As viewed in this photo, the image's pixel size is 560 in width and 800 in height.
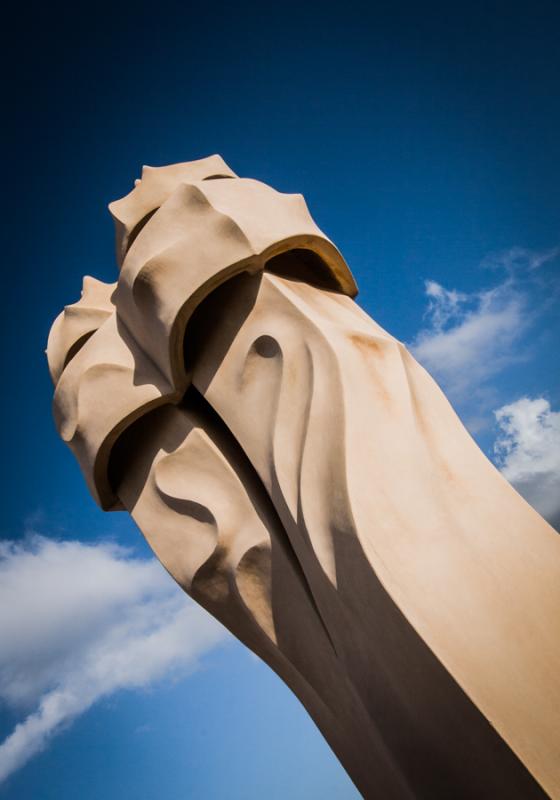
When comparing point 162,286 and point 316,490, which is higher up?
point 162,286

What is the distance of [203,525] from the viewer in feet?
8.98

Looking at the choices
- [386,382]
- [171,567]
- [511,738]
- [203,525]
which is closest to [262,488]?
[203,525]

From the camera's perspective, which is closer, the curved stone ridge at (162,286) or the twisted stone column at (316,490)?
the twisted stone column at (316,490)

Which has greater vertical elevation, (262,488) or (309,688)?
(262,488)

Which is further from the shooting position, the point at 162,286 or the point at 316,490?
the point at 162,286

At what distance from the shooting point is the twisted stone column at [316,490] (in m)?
1.77

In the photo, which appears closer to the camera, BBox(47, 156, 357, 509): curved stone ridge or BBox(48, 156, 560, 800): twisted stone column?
BBox(48, 156, 560, 800): twisted stone column

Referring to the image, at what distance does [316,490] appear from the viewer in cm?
222

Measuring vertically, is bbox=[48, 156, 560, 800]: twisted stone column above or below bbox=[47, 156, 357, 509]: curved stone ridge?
below

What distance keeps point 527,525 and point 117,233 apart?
2.75m

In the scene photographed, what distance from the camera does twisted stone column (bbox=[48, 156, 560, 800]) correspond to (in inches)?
69.6

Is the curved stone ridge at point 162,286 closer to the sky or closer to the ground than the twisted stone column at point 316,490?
closer to the sky

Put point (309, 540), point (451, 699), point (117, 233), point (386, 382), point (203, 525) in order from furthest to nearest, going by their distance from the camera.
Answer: point (117, 233)
point (203, 525)
point (386, 382)
point (309, 540)
point (451, 699)

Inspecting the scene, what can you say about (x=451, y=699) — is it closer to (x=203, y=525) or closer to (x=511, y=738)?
(x=511, y=738)
